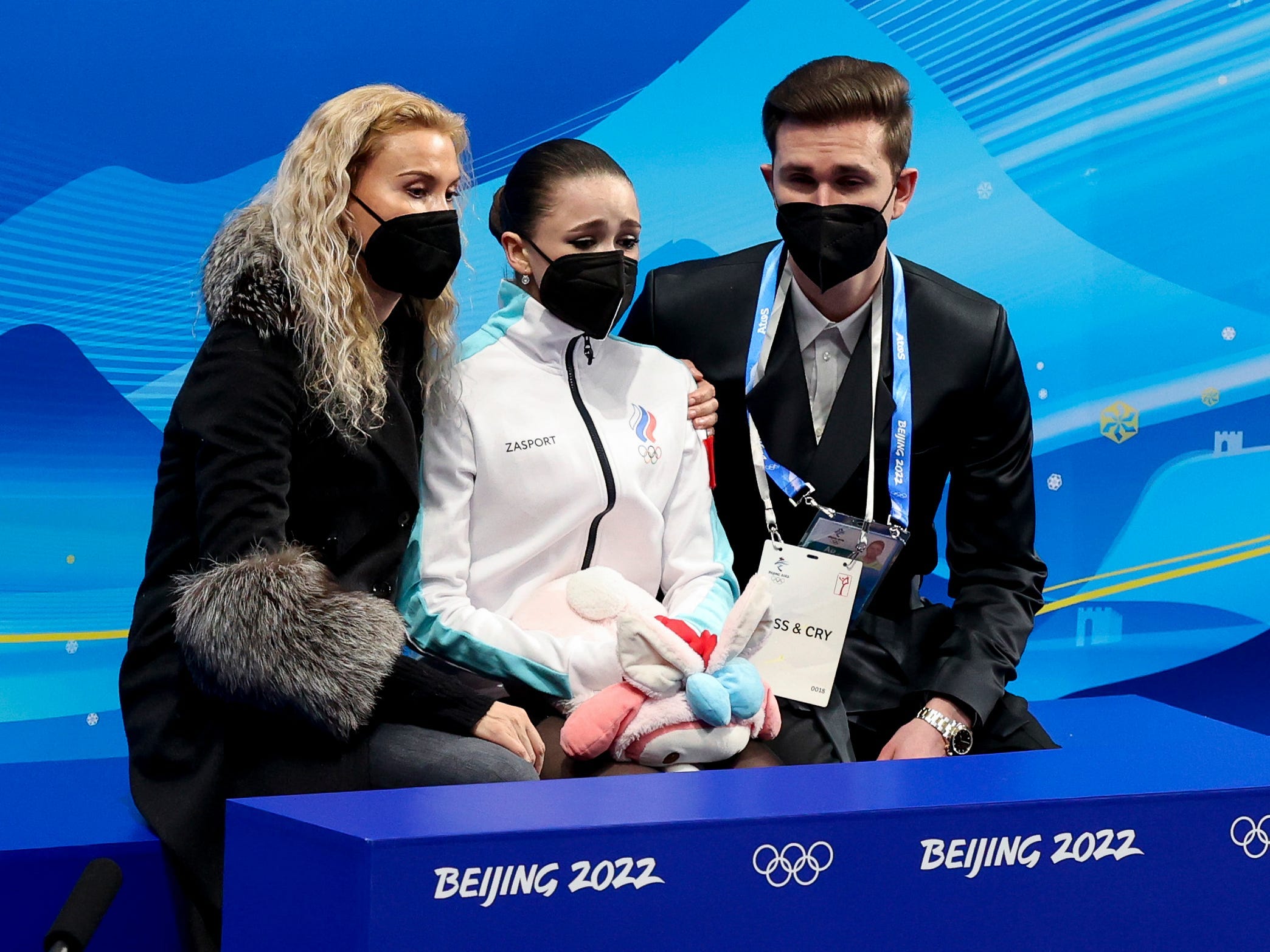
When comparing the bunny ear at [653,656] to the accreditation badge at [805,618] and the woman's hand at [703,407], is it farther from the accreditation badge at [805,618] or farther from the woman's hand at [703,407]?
the woman's hand at [703,407]

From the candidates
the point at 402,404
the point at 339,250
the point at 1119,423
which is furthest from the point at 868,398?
the point at 1119,423

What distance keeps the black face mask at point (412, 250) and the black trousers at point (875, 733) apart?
107 centimetres

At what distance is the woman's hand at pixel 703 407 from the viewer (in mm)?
2725

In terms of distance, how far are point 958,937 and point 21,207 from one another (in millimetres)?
2895

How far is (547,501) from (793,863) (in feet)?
3.24

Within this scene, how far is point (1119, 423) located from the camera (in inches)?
172

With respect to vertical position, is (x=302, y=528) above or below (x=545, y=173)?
below

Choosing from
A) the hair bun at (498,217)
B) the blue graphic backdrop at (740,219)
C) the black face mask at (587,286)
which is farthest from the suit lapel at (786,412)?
the blue graphic backdrop at (740,219)

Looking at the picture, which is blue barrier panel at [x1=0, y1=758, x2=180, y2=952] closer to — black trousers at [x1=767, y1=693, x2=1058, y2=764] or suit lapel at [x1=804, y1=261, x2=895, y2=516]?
black trousers at [x1=767, y1=693, x2=1058, y2=764]

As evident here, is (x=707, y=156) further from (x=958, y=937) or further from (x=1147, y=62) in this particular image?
(x=958, y=937)

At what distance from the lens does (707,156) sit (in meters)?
4.00

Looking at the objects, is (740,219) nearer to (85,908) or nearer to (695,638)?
(695,638)

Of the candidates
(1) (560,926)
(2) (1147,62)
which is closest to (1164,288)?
(2) (1147,62)

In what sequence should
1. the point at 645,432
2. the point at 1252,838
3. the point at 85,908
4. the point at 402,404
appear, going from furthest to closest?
the point at 645,432
the point at 402,404
the point at 1252,838
the point at 85,908
